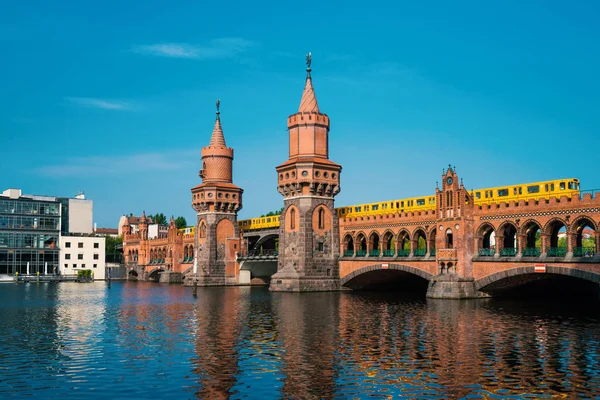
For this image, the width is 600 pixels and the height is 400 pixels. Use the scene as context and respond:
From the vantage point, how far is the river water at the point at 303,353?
22.8 metres

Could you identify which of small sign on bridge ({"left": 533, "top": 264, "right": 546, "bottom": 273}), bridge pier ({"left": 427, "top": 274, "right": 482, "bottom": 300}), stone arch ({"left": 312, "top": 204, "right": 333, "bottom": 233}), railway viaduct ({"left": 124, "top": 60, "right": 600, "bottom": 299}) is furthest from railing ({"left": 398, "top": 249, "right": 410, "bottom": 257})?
small sign on bridge ({"left": 533, "top": 264, "right": 546, "bottom": 273})

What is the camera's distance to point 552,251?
5538 centimetres

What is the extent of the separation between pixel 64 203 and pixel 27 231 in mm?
20360

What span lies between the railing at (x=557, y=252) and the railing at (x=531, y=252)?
3.65ft

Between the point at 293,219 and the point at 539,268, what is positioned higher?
the point at 293,219

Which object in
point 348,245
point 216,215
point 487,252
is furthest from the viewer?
point 216,215

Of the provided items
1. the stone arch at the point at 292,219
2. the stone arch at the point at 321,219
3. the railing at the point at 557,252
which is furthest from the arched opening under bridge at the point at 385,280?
the railing at the point at 557,252

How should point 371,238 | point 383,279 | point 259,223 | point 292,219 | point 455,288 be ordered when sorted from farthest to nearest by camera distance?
1. point 259,223
2. point 383,279
3. point 292,219
4. point 371,238
5. point 455,288

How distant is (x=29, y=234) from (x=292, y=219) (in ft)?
234

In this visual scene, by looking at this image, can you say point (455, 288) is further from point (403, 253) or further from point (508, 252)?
point (403, 253)

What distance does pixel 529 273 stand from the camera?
2237 inches

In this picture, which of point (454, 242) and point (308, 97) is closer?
point (454, 242)

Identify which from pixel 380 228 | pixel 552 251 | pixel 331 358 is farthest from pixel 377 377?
pixel 380 228

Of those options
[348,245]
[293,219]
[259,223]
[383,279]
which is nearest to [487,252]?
[383,279]
